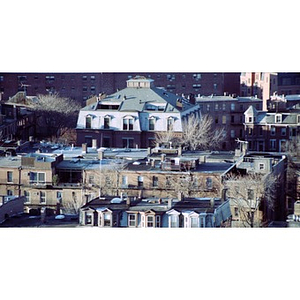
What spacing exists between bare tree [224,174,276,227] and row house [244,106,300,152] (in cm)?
56

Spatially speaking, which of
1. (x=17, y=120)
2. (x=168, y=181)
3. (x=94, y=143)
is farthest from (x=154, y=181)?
(x=17, y=120)

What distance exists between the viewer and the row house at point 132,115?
13938 millimetres

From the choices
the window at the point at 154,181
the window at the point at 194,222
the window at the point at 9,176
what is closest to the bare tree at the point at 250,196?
the window at the point at 194,222

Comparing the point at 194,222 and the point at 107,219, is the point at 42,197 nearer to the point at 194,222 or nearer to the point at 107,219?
the point at 107,219

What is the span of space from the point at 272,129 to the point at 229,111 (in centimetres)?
55

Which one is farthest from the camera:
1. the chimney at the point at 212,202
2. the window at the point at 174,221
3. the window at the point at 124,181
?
the window at the point at 124,181

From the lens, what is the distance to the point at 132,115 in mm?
14039

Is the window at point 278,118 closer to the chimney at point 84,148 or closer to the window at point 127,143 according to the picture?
the window at point 127,143

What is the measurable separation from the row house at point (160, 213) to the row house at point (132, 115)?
93cm

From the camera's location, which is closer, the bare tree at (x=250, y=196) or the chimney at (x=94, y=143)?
the bare tree at (x=250, y=196)

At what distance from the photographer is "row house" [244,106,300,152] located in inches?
545

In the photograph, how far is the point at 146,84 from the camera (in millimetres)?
13984

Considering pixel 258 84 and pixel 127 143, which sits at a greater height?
pixel 258 84

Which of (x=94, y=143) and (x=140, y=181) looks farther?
(x=94, y=143)
